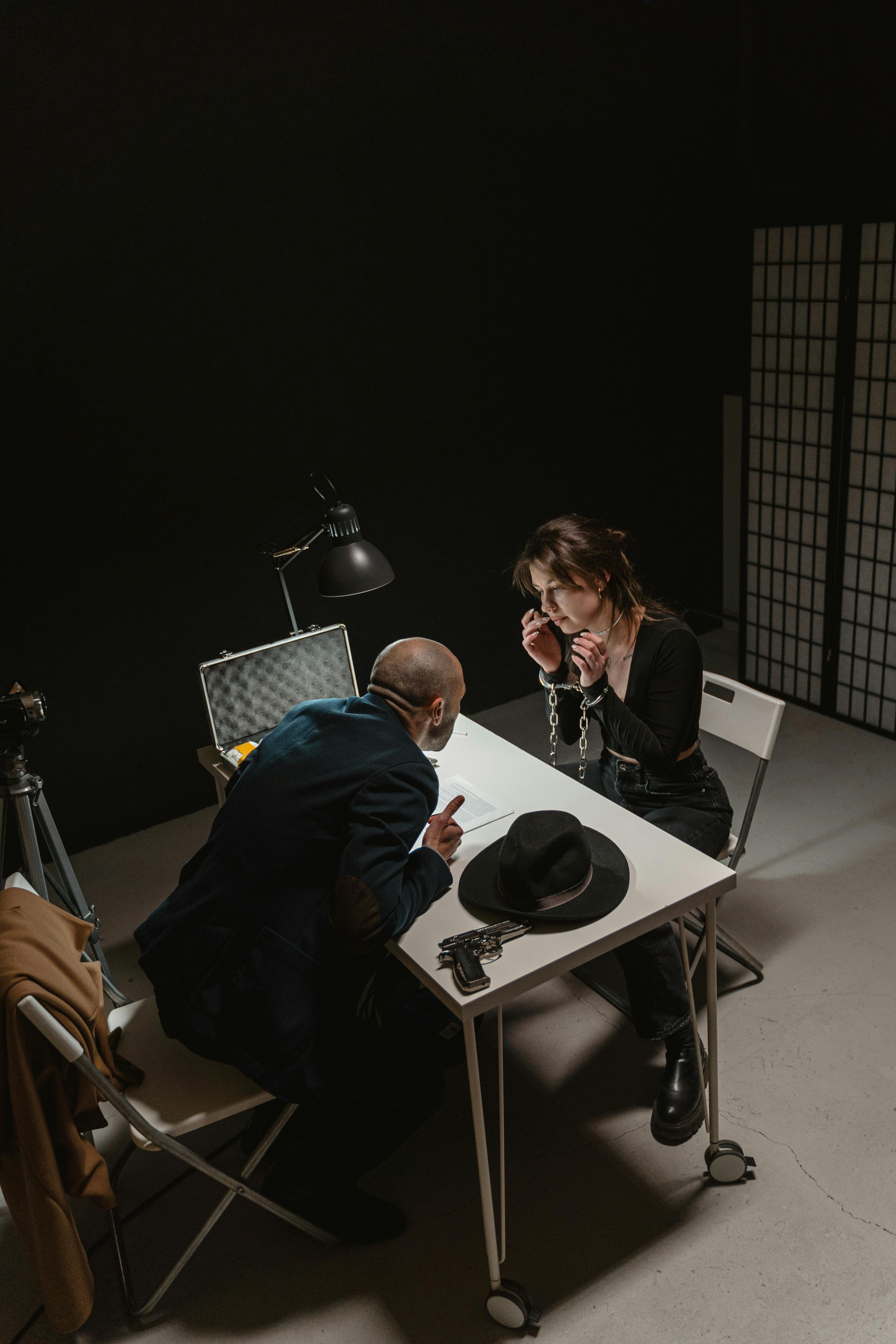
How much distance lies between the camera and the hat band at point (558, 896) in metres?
2.15

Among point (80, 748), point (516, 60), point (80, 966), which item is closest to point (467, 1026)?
point (80, 966)

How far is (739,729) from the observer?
304 cm

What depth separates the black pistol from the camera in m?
1.96

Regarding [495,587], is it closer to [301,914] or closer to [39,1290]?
[301,914]

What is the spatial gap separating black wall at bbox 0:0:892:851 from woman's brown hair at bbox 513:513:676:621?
1.58m

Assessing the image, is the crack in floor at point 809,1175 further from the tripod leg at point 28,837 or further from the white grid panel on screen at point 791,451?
the white grid panel on screen at point 791,451

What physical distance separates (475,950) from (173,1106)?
68 centimetres

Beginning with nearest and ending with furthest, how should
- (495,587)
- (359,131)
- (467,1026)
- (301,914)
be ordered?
(467,1026)
(301,914)
(359,131)
(495,587)

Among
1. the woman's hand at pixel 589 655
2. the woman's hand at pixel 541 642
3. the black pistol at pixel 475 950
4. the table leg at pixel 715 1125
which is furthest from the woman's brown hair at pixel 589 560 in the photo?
the black pistol at pixel 475 950

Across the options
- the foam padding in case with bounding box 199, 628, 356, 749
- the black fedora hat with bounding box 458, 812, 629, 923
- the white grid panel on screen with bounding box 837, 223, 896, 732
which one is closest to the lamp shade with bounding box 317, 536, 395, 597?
the foam padding in case with bounding box 199, 628, 356, 749

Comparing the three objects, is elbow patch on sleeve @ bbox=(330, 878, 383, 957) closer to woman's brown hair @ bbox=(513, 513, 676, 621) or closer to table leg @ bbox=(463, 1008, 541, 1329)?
table leg @ bbox=(463, 1008, 541, 1329)

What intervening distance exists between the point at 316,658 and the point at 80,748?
1.22 metres

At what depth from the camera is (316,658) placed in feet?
11.0

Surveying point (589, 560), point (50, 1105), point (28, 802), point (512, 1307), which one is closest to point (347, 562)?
point (589, 560)
